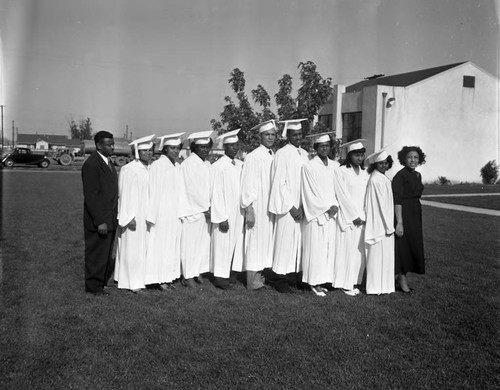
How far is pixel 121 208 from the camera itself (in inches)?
261

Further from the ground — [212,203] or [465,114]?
[465,114]

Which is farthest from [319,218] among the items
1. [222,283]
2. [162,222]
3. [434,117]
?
[434,117]

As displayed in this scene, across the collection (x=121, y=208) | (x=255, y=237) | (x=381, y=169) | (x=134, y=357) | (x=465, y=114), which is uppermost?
(x=465, y=114)

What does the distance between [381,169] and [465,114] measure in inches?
1034

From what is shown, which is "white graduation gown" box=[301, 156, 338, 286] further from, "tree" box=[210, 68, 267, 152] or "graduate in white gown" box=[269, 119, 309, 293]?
"tree" box=[210, 68, 267, 152]

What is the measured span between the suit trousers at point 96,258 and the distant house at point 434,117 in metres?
23.0

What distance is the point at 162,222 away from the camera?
272 inches

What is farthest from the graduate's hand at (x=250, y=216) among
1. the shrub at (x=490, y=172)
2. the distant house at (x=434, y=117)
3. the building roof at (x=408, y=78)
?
the shrub at (x=490, y=172)

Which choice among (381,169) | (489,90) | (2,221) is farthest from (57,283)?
(489,90)

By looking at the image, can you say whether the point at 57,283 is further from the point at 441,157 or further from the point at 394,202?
the point at 441,157

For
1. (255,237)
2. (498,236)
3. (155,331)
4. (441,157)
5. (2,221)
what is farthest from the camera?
(441,157)

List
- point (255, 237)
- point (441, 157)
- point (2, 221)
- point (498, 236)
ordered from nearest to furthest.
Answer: point (255, 237) → point (498, 236) → point (2, 221) → point (441, 157)

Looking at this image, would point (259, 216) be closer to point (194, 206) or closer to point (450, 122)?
point (194, 206)

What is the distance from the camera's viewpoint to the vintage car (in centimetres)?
4178
